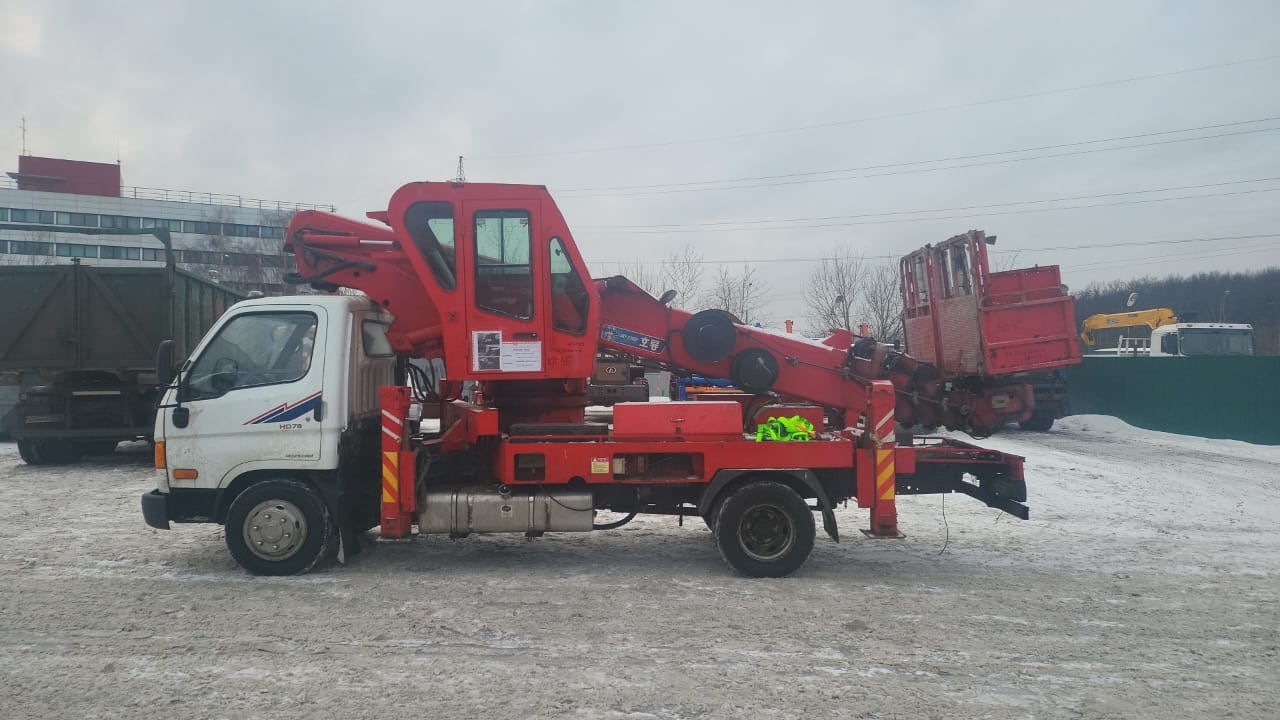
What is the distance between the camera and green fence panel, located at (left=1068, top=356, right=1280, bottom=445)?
1755 centimetres

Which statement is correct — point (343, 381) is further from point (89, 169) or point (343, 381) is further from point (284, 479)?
point (89, 169)

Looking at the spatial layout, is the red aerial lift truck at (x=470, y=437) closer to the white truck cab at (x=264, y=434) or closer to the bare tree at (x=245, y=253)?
the white truck cab at (x=264, y=434)

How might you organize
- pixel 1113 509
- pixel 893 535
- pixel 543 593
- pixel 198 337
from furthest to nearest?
pixel 198 337 < pixel 1113 509 < pixel 893 535 < pixel 543 593

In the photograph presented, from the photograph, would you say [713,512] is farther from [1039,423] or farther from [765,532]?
[1039,423]

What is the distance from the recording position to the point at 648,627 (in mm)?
5027

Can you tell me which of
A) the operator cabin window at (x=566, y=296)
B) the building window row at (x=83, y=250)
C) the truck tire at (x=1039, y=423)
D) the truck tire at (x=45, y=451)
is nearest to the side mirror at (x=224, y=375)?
the operator cabin window at (x=566, y=296)

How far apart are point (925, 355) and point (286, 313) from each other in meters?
5.90

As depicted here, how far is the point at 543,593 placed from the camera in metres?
5.77

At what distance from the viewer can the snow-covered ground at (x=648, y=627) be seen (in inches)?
156

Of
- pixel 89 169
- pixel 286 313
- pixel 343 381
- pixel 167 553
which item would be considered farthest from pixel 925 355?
pixel 89 169

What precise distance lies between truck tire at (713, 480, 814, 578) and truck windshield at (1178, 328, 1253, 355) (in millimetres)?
21943

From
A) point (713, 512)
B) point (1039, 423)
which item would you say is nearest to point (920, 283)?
point (713, 512)

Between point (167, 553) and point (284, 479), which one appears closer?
point (284, 479)

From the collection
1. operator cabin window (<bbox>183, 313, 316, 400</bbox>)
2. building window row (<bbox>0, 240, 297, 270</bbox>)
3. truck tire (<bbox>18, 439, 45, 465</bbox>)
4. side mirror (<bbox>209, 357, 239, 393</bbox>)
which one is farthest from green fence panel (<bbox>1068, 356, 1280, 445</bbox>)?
building window row (<bbox>0, 240, 297, 270</bbox>)
